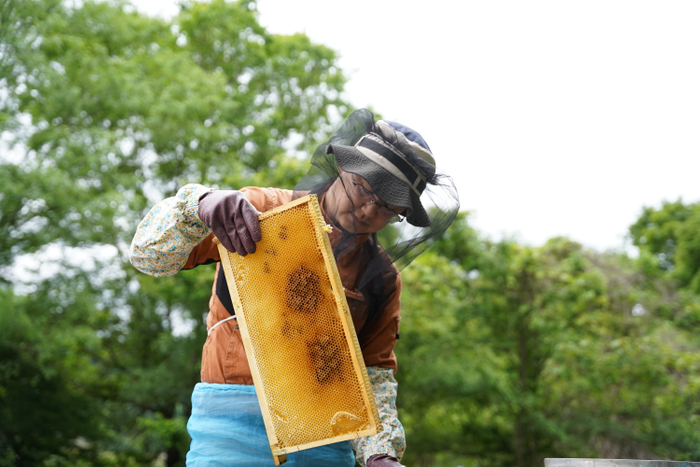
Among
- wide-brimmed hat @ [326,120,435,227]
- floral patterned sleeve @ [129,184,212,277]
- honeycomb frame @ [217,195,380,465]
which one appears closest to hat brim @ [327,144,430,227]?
wide-brimmed hat @ [326,120,435,227]

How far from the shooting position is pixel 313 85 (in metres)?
14.9

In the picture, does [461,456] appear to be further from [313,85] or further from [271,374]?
[271,374]

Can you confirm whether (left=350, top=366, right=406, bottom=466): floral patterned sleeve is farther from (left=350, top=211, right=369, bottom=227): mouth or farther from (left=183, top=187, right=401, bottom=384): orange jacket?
(left=350, top=211, right=369, bottom=227): mouth

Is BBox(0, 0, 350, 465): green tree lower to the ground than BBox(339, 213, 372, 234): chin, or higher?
higher

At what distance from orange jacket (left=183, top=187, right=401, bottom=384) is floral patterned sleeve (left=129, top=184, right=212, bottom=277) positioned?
0.45 ft

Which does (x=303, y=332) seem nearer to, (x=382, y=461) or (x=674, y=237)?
(x=382, y=461)

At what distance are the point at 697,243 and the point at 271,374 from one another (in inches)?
545

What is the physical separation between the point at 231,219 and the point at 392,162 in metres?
0.64

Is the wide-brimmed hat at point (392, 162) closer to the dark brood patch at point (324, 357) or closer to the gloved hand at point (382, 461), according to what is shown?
the dark brood patch at point (324, 357)

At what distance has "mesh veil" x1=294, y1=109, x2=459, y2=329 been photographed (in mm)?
2109

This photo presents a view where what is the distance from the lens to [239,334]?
2008mm

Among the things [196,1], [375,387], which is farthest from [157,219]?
[196,1]

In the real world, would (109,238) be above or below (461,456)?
above

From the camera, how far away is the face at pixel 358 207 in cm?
201
